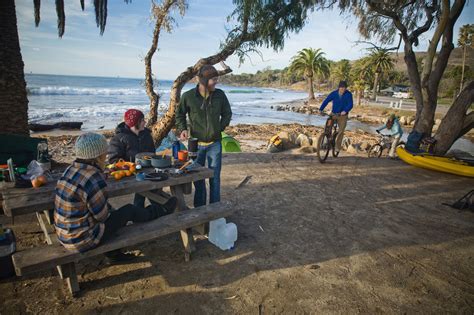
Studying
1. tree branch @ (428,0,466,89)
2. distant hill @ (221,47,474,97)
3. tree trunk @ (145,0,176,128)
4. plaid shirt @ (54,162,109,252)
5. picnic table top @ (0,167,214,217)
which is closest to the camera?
plaid shirt @ (54,162,109,252)

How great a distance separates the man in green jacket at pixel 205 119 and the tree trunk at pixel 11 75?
3.55 meters

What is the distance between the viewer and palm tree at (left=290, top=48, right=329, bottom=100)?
4609 cm

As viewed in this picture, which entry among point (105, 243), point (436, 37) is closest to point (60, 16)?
point (105, 243)

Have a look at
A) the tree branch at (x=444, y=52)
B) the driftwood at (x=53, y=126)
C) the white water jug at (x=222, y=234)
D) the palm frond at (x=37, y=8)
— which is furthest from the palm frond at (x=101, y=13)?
the driftwood at (x=53, y=126)

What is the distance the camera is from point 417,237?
420 centimetres

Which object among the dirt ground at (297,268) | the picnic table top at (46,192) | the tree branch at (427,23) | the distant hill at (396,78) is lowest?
the dirt ground at (297,268)

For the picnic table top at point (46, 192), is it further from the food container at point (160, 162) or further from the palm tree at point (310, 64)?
the palm tree at point (310, 64)

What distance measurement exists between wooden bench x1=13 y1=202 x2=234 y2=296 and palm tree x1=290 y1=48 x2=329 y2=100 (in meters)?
45.3

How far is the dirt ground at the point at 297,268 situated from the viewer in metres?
2.73

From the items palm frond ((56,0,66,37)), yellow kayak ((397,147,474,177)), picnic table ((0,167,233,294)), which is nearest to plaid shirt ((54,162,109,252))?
picnic table ((0,167,233,294))

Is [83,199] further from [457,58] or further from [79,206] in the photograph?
[457,58]

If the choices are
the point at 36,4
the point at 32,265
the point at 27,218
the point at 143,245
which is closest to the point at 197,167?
the point at 143,245

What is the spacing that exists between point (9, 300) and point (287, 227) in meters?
3.50

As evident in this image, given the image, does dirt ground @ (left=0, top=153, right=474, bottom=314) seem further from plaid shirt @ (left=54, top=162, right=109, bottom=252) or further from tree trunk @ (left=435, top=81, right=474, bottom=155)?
tree trunk @ (left=435, top=81, right=474, bottom=155)
